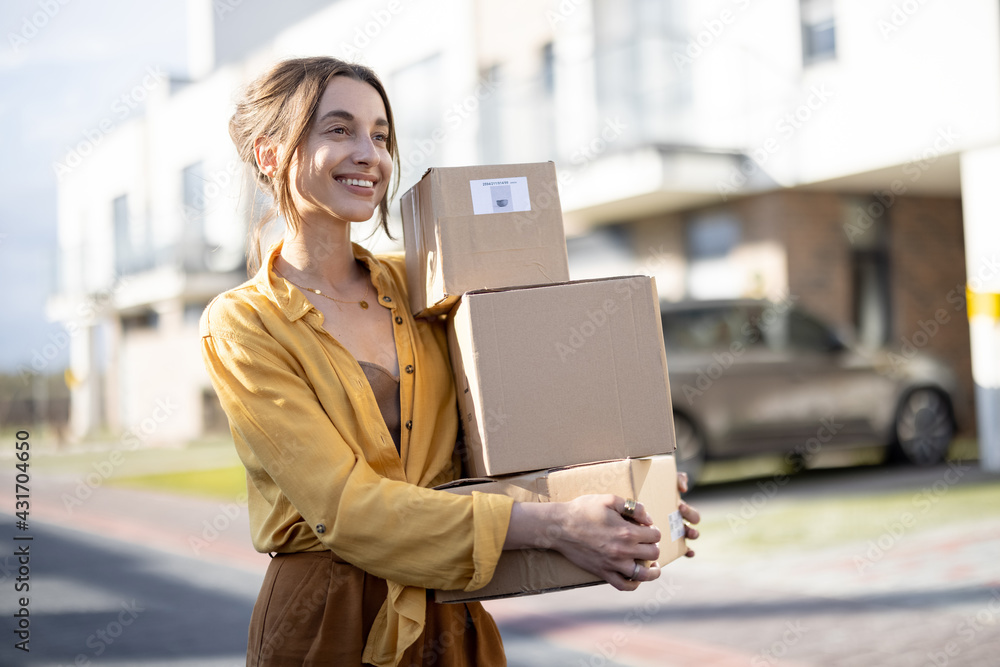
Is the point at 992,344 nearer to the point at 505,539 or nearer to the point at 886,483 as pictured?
the point at 886,483

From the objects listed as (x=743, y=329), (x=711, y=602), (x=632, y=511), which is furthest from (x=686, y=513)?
(x=743, y=329)

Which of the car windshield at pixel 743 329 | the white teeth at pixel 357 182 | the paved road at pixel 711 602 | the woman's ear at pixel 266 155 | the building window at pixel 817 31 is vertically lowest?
the paved road at pixel 711 602

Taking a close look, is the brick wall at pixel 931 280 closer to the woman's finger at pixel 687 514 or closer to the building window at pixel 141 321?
the woman's finger at pixel 687 514

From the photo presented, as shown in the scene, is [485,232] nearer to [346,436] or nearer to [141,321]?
[346,436]

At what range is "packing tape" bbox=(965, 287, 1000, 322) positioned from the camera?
31.2 feet

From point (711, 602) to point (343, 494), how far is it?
4340mm

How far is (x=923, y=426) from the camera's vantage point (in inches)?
405

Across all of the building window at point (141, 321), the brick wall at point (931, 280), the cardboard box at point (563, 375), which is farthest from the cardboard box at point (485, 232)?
the building window at point (141, 321)

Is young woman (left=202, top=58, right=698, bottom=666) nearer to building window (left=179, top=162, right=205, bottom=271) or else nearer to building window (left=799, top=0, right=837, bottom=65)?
building window (left=799, top=0, right=837, bottom=65)

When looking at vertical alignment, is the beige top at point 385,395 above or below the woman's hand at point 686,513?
above

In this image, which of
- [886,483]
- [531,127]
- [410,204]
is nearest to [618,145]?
[531,127]

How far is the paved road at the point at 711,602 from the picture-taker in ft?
15.6

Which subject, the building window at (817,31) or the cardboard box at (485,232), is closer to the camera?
the cardboard box at (485,232)

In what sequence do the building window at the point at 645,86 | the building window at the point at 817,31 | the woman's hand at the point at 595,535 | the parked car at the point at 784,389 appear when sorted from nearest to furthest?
the woman's hand at the point at 595,535, the parked car at the point at 784,389, the building window at the point at 817,31, the building window at the point at 645,86
